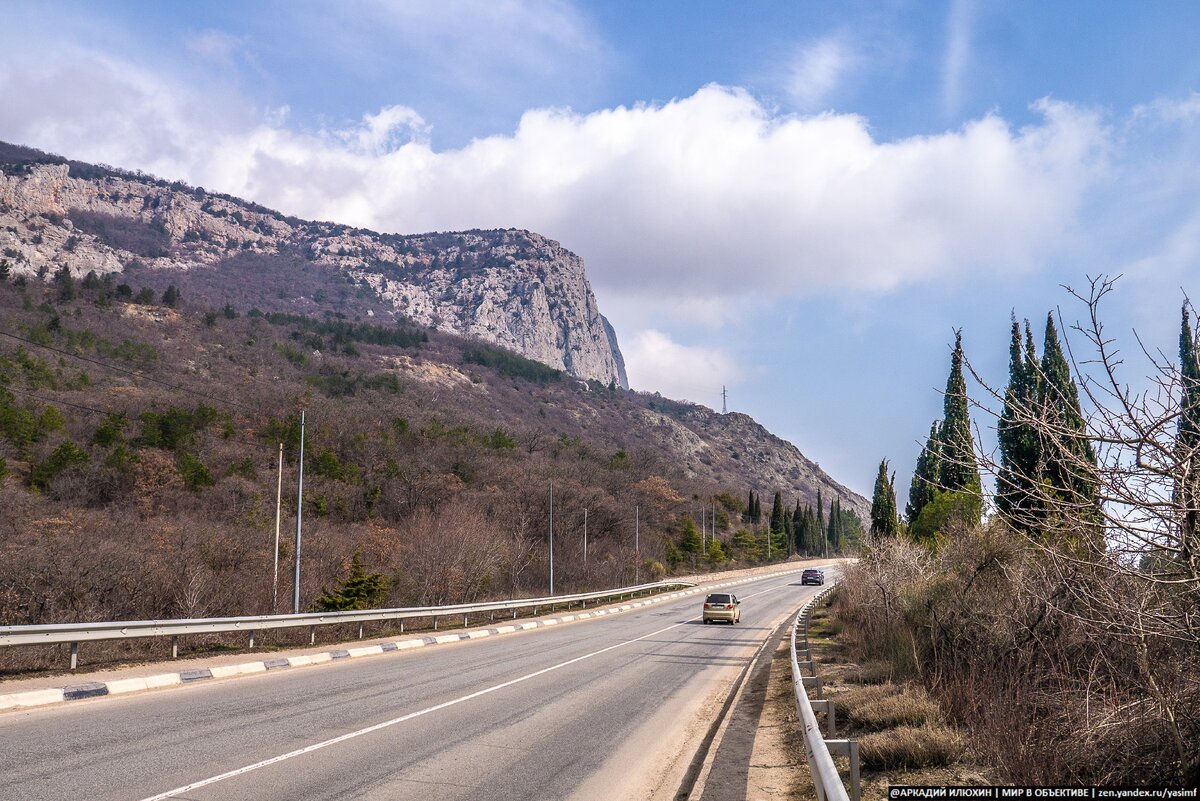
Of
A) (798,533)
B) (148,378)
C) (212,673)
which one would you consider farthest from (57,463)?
(798,533)

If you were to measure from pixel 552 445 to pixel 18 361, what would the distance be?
59963 millimetres

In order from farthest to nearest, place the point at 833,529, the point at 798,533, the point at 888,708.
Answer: the point at 833,529 → the point at 798,533 → the point at 888,708

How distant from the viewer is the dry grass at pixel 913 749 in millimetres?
7336

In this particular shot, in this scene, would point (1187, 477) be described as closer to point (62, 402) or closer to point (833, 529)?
point (62, 402)

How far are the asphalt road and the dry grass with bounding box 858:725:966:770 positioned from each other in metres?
2.04

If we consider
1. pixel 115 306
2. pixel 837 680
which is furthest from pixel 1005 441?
pixel 115 306

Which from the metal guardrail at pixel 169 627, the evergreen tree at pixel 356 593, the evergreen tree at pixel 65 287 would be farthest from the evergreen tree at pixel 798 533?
the evergreen tree at pixel 65 287

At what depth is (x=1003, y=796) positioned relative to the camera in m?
5.47

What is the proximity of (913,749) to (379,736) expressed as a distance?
5804mm

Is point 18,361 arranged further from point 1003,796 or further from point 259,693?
point 1003,796

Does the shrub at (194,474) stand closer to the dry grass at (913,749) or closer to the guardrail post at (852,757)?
the dry grass at (913,749)

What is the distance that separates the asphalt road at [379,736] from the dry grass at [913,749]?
2.04m

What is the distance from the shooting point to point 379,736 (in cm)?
898

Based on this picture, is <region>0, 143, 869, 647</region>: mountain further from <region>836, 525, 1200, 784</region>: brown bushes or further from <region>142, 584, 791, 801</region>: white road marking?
<region>836, 525, 1200, 784</region>: brown bushes
